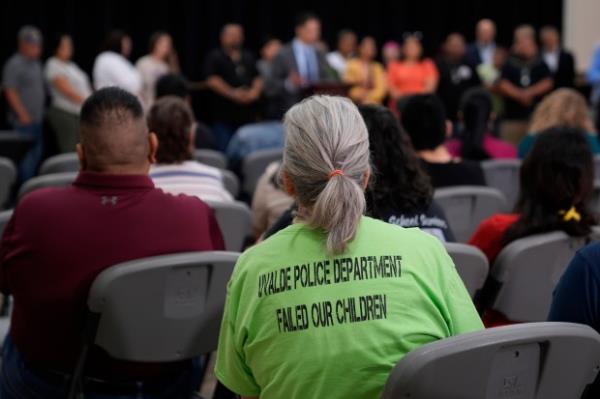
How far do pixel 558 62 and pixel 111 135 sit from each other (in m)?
9.19

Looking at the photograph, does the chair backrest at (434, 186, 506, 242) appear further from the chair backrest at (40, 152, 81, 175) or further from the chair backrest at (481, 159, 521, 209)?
the chair backrest at (40, 152, 81, 175)

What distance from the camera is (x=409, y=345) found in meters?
1.92

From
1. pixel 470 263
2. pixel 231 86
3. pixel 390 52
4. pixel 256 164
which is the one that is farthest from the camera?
pixel 390 52

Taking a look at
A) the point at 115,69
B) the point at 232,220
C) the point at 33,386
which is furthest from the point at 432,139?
the point at 115,69

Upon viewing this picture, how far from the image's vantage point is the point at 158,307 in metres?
2.68

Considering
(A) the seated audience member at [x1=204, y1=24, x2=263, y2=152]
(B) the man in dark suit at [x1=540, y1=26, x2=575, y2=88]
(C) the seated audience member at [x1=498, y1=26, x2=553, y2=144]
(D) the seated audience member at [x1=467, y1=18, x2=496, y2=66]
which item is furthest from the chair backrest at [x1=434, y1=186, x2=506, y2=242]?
(D) the seated audience member at [x1=467, y1=18, x2=496, y2=66]

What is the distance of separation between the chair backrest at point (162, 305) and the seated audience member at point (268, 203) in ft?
4.04

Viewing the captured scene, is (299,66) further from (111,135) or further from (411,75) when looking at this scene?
(111,135)

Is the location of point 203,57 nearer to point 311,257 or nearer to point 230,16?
point 230,16

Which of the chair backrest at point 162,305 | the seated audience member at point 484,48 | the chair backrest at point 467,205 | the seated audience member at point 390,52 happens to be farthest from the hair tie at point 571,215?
the seated audience member at point 390,52

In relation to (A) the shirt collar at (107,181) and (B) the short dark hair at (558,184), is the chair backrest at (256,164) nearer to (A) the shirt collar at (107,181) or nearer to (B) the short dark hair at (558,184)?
(B) the short dark hair at (558,184)

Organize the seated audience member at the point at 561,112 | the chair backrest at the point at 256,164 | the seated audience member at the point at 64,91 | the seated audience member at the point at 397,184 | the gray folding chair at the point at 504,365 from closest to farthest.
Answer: the gray folding chair at the point at 504,365 → the seated audience member at the point at 397,184 → the seated audience member at the point at 561,112 → the chair backrest at the point at 256,164 → the seated audience member at the point at 64,91

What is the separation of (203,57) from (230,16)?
2.23ft

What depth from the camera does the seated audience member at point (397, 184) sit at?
296cm
